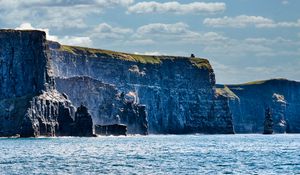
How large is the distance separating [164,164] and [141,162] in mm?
5309

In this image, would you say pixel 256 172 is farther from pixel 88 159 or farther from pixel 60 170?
pixel 88 159

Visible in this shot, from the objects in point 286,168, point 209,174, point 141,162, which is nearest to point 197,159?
point 141,162

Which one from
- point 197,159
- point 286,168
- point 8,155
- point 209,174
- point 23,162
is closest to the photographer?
point 209,174

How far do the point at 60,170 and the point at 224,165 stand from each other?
2030 centimetres

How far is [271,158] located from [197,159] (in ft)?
37.3

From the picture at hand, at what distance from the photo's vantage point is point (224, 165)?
9394 centimetres

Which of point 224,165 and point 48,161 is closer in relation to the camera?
point 224,165

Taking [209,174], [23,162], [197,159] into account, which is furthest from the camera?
[197,159]

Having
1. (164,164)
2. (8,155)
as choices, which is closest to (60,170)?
(164,164)

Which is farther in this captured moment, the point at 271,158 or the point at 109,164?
the point at 271,158

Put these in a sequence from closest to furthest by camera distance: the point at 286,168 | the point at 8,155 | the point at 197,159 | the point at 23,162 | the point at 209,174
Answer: the point at 209,174, the point at 286,168, the point at 23,162, the point at 197,159, the point at 8,155

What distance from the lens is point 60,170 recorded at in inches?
3361

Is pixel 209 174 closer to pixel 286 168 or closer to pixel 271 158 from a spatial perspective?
pixel 286 168

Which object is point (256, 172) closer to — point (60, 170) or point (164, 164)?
point (164, 164)
